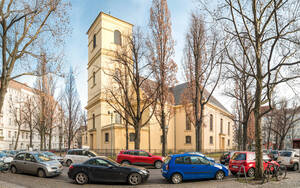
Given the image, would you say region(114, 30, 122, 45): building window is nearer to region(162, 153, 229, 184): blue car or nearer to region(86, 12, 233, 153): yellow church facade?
region(86, 12, 233, 153): yellow church facade

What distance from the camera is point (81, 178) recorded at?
1244 centimetres

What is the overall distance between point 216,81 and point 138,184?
1465 cm

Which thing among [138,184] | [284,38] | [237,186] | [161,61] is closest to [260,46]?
[284,38]

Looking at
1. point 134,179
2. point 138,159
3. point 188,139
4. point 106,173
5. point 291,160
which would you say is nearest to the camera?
point 134,179

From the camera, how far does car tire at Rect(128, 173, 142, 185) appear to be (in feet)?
40.2

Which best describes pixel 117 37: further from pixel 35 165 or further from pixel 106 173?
pixel 106 173

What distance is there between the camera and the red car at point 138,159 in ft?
64.9

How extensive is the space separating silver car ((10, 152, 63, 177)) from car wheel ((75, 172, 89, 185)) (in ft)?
8.71

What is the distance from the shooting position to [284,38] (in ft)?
42.2

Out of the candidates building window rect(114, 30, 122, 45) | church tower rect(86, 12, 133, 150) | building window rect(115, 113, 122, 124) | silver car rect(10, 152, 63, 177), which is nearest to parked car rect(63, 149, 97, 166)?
silver car rect(10, 152, 63, 177)

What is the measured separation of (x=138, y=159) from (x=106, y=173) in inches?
300

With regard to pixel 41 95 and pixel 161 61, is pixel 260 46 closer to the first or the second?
pixel 161 61

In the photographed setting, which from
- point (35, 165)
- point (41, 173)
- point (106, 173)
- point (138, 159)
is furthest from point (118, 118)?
point (106, 173)

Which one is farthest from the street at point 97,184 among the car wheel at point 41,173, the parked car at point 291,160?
the parked car at point 291,160
